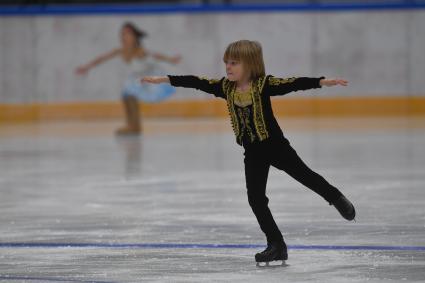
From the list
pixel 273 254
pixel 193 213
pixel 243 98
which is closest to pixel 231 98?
pixel 243 98

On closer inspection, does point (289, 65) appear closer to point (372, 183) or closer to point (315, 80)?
point (372, 183)

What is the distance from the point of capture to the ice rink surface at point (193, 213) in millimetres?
6191

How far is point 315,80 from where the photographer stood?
6.26 metres

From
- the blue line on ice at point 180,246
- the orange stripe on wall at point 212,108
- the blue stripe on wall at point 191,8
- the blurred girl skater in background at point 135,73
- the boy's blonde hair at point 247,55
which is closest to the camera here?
the boy's blonde hair at point 247,55

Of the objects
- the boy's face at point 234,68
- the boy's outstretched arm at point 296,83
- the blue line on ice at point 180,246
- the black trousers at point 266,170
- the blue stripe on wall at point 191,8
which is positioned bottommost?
the blue line on ice at point 180,246

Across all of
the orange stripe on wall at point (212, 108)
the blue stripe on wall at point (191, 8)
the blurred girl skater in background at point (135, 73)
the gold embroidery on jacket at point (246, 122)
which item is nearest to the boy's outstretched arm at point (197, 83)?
the gold embroidery on jacket at point (246, 122)

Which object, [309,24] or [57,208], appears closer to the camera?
[57,208]

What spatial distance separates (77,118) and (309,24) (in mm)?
4525

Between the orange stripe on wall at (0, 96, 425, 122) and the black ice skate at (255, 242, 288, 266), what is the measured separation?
16232 mm

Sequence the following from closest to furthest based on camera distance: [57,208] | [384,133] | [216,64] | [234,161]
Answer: [57,208], [234,161], [384,133], [216,64]

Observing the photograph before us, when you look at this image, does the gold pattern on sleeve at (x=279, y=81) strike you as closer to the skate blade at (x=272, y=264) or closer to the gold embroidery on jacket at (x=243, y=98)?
the gold embroidery on jacket at (x=243, y=98)

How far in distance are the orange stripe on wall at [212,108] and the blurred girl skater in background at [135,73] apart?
325 centimetres

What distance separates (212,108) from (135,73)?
3.69 meters

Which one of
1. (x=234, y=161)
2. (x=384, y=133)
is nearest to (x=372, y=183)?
(x=234, y=161)
